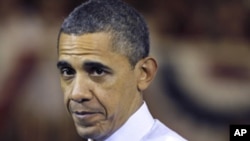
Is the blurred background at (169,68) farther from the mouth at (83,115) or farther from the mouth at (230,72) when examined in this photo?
the mouth at (83,115)

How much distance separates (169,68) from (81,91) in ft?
3.20

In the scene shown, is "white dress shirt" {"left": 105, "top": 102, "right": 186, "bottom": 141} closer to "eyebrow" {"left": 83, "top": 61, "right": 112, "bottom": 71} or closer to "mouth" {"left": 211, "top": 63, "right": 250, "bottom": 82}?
"eyebrow" {"left": 83, "top": 61, "right": 112, "bottom": 71}

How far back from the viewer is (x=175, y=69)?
194 cm

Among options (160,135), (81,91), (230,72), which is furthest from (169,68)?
(81,91)

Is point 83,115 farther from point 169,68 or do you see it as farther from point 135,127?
point 169,68

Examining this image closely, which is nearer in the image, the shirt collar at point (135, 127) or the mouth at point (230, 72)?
the shirt collar at point (135, 127)

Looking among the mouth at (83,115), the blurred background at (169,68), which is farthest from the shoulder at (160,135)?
the blurred background at (169,68)

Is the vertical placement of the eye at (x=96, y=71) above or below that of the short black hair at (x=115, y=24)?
below

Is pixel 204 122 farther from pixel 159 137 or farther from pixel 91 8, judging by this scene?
pixel 91 8

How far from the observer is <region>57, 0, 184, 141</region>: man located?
0.99m

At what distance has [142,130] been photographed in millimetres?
1077

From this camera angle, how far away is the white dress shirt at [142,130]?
1.05 m

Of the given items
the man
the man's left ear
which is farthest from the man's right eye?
the man's left ear

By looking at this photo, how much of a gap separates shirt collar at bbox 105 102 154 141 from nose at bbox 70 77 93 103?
3.6 inches
